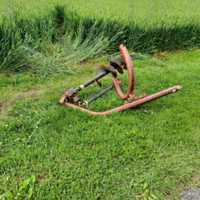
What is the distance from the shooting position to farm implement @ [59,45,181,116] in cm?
330

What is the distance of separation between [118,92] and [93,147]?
2.21 ft

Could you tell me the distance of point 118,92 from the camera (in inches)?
139

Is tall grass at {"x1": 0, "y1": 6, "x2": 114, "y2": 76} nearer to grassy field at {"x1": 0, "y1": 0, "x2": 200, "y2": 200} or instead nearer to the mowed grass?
grassy field at {"x1": 0, "y1": 0, "x2": 200, "y2": 200}

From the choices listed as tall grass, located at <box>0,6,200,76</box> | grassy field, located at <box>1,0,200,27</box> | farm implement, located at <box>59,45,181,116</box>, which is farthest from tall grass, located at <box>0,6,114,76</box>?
farm implement, located at <box>59,45,181,116</box>

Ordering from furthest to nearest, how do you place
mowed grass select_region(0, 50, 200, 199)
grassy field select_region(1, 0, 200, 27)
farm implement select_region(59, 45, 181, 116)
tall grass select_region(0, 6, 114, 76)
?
grassy field select_region(1, 0, 200, 27)
tall grass select_region(0, 6, 114, 76)
farm implement select_region(59, 45, 181, 116)
mowed grass select_region(0, 50, 200, 199)

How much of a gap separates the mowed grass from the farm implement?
0.08m

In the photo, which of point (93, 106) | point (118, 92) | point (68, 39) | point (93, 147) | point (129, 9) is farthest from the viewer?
point (129, 9)

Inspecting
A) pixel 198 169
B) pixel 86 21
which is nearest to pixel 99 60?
pixel 86 21

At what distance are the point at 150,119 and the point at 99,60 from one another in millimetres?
1776

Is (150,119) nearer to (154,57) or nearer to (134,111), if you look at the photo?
(134,111)

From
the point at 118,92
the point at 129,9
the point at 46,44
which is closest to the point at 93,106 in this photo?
the point at 118,92

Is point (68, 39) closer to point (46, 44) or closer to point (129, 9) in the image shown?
point (46, 44)

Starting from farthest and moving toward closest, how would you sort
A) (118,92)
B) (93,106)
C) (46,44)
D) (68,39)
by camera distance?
(68,39), (46,44), (93,106), (118,92)

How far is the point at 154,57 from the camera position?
5586 millimetres
